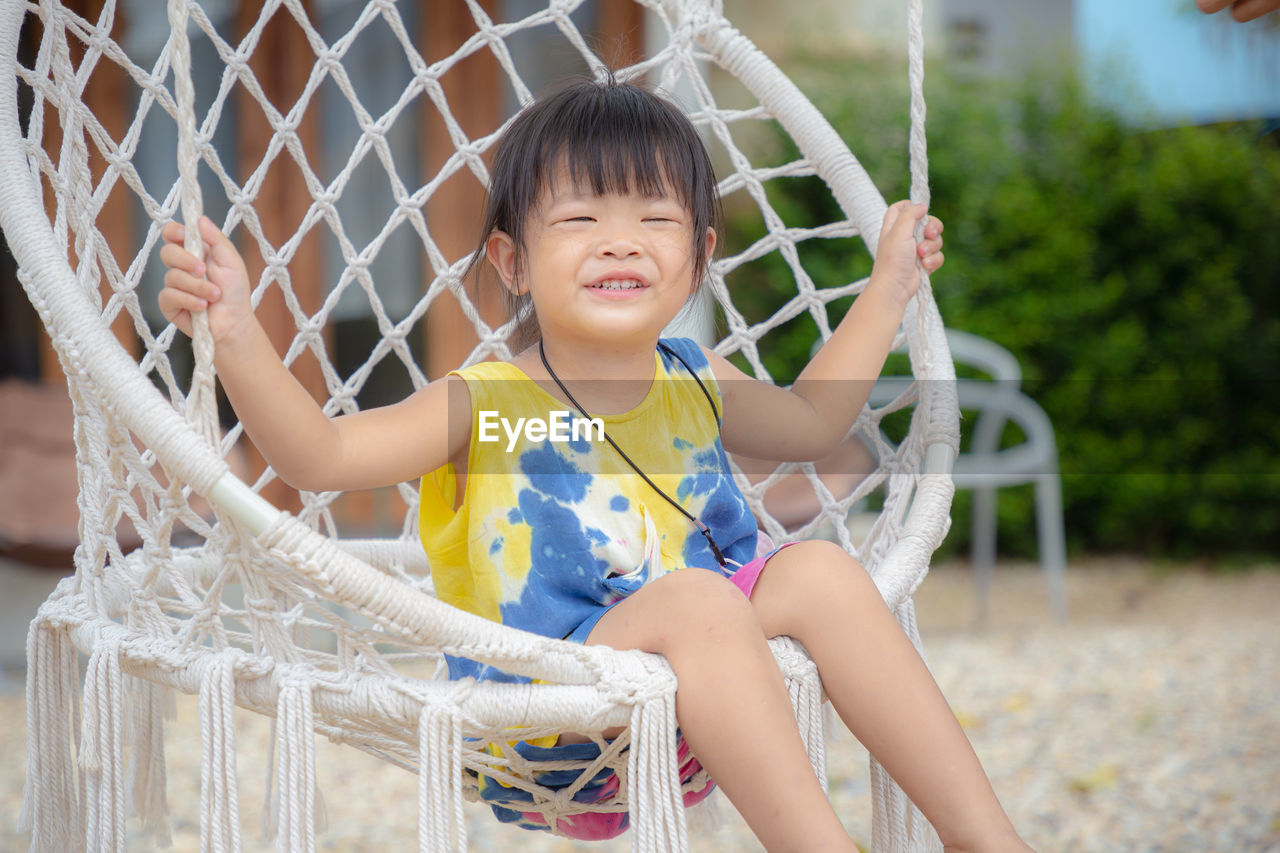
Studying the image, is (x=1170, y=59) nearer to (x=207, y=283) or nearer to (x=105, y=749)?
(x=207, y=283)

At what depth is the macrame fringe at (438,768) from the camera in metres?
0.73

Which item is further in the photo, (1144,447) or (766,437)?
(1144,447)

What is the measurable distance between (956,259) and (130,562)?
10.3ft

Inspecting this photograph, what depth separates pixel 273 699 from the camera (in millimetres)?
764

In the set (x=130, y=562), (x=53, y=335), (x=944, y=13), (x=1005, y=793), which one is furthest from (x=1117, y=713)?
(x=944, y=13)

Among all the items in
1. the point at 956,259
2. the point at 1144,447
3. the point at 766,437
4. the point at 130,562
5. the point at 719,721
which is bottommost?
the point at 719,721

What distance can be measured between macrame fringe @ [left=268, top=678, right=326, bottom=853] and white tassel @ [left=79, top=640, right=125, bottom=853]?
158 millimetres

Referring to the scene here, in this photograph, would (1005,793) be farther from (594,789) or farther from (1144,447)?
(1144,447)

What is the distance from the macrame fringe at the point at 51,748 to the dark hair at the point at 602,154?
1.64ft

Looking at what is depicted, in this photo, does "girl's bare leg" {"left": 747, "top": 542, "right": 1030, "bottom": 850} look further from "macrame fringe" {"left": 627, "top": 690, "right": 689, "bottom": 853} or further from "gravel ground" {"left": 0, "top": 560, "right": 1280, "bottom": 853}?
"gravel ground" {"left": 0, "top": 560, "right": 1280, "bottom": 853}

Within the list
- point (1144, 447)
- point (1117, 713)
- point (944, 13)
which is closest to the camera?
point (1117, 713)

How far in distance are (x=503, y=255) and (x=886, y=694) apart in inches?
19.9

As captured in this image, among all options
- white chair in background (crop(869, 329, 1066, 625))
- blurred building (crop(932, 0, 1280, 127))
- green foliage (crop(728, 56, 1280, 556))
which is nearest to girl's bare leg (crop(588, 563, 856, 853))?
white chair in background (crop(869, 329, 1066, 625))

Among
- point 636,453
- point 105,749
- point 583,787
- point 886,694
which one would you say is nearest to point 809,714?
point 886,694
